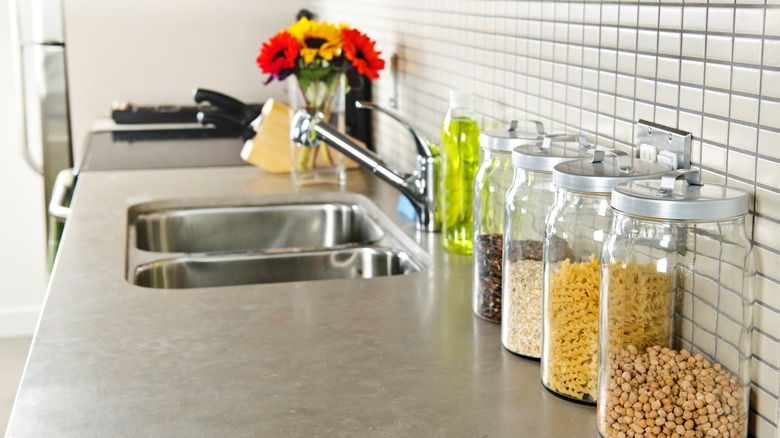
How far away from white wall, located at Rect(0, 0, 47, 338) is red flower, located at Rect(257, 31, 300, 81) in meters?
2.37

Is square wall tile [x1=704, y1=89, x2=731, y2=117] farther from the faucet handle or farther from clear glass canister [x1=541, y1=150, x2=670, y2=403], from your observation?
the faucet handle

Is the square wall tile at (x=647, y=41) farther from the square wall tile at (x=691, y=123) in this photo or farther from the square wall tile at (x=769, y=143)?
the square wall tile at (x=769, y=143)

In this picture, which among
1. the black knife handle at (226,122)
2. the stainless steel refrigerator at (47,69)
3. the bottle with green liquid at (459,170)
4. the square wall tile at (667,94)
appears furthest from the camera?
the stainless steel refrigerator at (47,69)

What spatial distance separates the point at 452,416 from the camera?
0.88 metres

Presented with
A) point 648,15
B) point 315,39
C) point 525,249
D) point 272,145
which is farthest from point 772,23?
point 272,145

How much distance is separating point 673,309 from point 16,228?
3.78 m

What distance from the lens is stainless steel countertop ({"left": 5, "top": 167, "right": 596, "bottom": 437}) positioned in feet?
2.84

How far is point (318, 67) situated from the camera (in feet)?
6.68

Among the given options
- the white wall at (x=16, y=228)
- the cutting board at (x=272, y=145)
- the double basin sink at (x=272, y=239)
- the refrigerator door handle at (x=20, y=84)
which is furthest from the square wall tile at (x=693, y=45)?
the white wall at (x=16, y=228)

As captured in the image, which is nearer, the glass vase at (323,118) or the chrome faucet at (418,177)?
the chrome faucet at (418,177)

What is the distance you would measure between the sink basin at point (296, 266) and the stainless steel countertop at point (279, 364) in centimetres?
18

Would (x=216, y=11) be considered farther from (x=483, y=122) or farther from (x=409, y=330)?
(x=409, y=330)

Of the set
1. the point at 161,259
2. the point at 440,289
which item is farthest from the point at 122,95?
the point at 440,289

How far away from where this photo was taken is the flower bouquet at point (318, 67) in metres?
1.96
